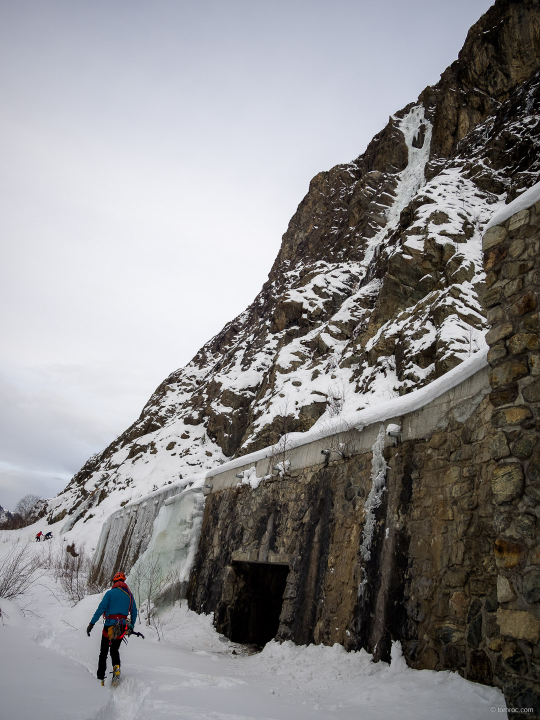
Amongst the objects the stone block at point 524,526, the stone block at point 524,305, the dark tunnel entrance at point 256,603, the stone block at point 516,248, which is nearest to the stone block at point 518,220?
the stone block at point 516,248

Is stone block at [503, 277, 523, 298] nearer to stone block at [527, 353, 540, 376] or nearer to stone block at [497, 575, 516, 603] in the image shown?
stone block at [527, 353, 540, 376]

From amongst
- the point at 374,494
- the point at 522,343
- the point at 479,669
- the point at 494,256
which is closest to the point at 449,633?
the point at 479,669

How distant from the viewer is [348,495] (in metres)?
6.08

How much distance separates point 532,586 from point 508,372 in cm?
143

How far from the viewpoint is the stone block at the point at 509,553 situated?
10.0 ft

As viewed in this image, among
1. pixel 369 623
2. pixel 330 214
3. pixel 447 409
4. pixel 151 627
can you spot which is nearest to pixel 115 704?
pixel 369 623

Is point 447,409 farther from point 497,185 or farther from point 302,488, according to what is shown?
point 497,185

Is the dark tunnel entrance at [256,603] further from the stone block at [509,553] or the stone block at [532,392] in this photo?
the stone block at [532,392]

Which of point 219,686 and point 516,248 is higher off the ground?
point 516,248

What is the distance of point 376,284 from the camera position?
1005 inches

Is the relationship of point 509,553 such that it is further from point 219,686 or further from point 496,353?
point 219,686

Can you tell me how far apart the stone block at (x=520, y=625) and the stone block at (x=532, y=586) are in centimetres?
10

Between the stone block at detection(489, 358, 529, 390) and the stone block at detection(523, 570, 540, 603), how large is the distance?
4.18ft

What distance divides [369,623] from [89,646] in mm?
3764
